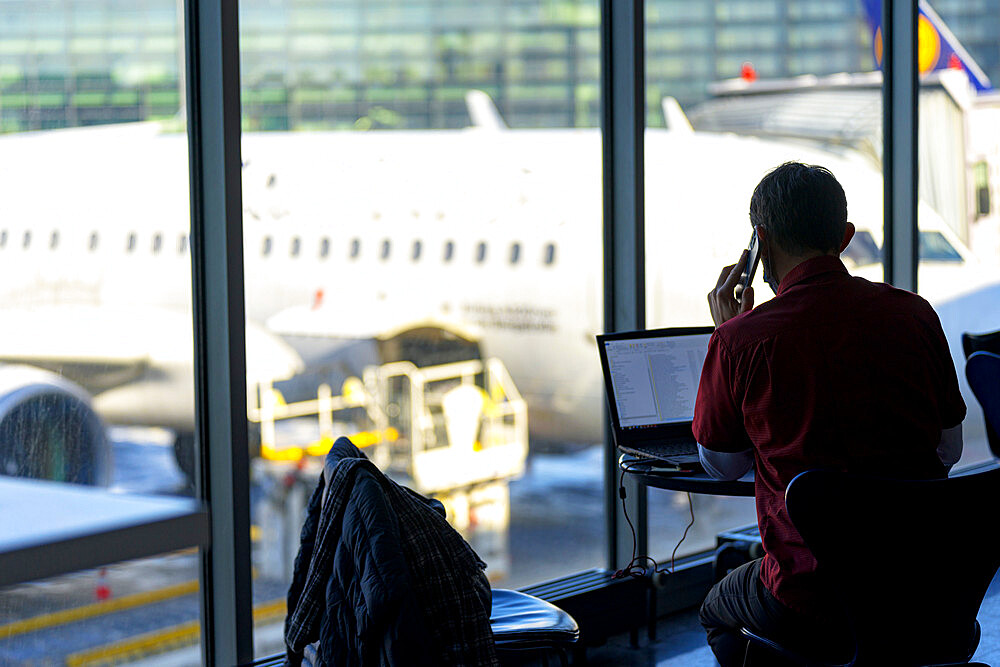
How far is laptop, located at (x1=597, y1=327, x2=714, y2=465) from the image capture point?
8.53ft

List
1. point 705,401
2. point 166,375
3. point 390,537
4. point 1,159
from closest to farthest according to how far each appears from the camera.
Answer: point 390,537 → point 705,401 → point 1,159 → point 166,375

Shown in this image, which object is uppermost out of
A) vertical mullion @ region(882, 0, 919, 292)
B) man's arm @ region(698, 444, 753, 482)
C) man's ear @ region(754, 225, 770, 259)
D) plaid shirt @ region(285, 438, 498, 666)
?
vertical mullion @ region(882, 0, 919, 292)

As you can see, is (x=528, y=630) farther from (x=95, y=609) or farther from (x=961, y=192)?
(x=961, y=192)

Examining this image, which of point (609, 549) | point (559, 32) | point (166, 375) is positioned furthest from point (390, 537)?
point (559, 32)

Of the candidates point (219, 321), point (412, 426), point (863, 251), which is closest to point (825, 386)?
point (219, 321)

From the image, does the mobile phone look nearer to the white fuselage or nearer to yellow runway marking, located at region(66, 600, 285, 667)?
the white fuselage

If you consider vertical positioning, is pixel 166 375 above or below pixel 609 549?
above

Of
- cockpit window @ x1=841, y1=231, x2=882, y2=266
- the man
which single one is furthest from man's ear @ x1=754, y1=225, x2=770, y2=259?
cockpit window @ x1=841, y1=231, x2=882, y2=266

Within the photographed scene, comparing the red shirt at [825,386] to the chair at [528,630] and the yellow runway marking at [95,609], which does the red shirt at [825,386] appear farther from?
the yellow runway marking at [95,609]

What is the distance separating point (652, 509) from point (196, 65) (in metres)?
2.31

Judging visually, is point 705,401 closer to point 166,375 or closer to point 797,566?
point 797,566

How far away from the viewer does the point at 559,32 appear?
4.05 metres

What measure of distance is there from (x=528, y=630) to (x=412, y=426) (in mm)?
2010

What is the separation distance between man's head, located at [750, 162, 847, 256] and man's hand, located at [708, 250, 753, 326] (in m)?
0.35
